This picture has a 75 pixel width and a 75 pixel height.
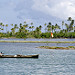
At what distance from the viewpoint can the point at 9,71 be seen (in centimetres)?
4275

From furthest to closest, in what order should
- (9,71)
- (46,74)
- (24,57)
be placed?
1. (24,57)
2. (9,71)
3. (46,74)

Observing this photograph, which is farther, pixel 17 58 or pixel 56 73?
pixel 17 58

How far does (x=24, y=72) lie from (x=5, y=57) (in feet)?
74.0

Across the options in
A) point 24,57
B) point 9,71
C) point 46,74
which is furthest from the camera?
point 24,57

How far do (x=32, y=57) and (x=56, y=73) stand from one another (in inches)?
893

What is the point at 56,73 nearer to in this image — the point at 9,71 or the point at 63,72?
the point at 63,72

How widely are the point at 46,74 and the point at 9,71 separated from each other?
7.95 metres

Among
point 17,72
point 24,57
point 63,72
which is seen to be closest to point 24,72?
point 17,72

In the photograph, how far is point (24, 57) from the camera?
6269cm

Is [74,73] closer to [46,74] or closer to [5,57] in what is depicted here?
[46,74]

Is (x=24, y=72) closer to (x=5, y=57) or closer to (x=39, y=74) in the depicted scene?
(x=39, y=74)

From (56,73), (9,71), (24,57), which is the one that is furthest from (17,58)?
(56,73)

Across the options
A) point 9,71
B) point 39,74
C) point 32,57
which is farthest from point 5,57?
point 39,74

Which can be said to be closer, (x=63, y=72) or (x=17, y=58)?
(x=63, y=72)
